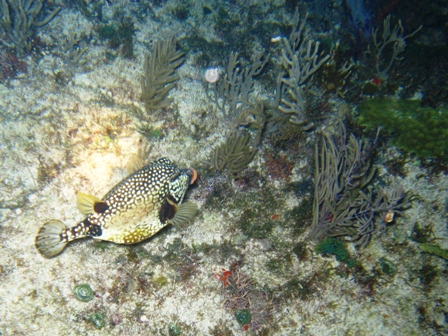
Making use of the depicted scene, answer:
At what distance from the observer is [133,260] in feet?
15.0

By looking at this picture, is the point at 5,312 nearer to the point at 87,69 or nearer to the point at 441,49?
the point at 87,69

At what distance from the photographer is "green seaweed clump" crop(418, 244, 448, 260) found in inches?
185

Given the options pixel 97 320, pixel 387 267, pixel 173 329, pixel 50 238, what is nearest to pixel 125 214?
pixel 50 238

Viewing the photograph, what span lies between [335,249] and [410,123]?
11.5 ft

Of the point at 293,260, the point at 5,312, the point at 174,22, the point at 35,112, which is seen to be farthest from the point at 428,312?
the point at 174,22

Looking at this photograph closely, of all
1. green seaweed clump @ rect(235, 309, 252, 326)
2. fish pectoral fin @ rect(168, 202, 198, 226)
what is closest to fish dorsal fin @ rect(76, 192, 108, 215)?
fish pectoral fin @ rect(168, 202, 198, 226)

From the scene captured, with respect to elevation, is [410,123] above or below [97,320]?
below

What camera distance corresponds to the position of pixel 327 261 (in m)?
4.93

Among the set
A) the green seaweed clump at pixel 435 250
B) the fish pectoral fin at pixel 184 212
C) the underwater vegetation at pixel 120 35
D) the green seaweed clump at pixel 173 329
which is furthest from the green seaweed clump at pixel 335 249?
the underwater vegetation at pixel 120 35

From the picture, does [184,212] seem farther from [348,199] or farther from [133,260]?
[348,199]

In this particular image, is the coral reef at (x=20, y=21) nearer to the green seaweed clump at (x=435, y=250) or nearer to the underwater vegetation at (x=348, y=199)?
the underwater vegetation at (x=348, y=199)

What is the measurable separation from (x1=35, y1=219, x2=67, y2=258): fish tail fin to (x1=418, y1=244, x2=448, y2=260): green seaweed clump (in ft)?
20.4

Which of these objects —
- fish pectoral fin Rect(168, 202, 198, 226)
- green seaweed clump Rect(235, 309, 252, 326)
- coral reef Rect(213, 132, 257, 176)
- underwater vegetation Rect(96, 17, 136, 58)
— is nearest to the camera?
fish pectoral fin Rect(168, 202, 198, 226)

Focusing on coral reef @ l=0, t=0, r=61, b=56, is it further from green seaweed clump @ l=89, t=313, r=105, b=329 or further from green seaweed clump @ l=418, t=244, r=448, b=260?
green seaweed clump @ l=418, t=244, r=448, b=260
